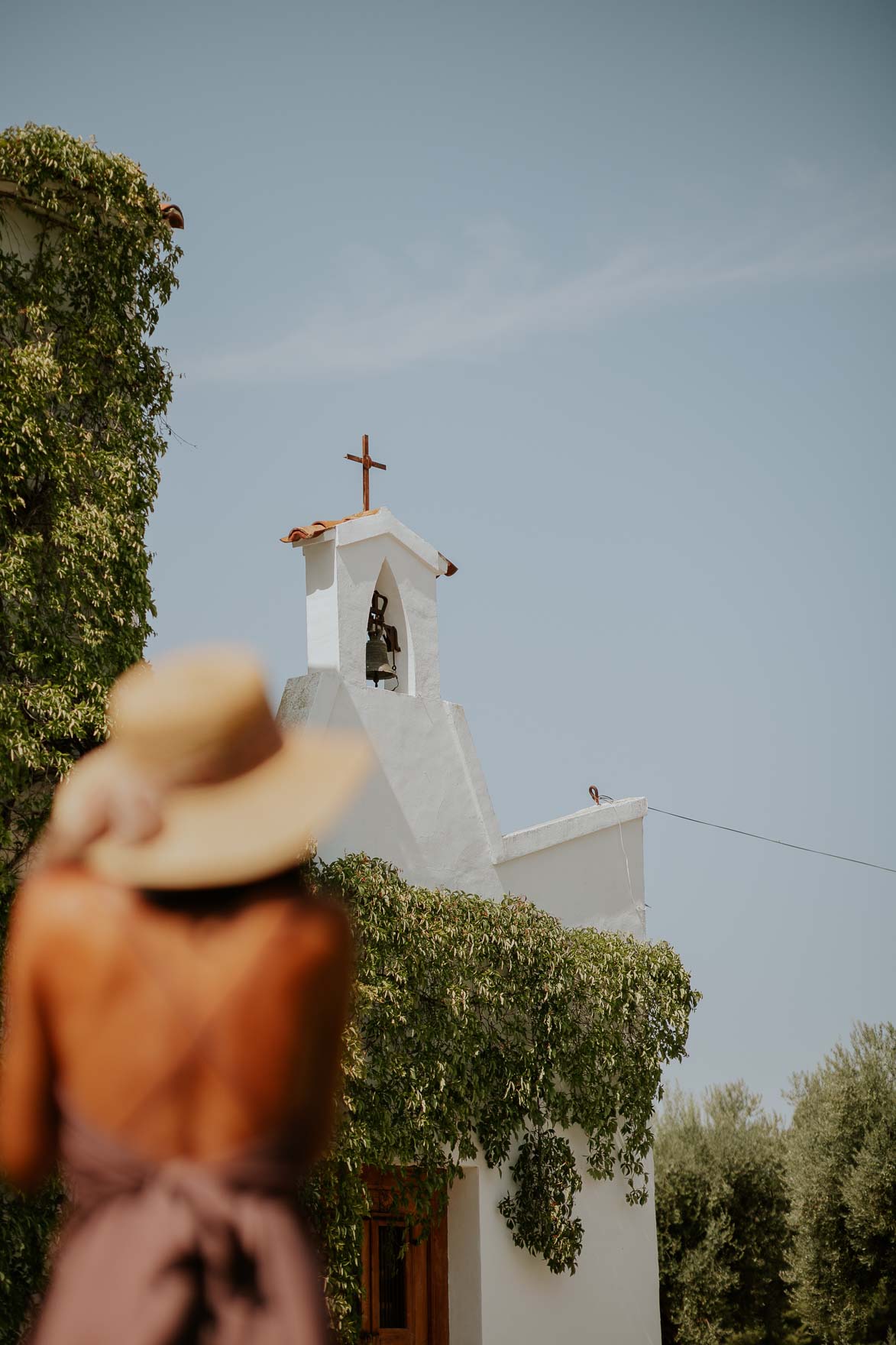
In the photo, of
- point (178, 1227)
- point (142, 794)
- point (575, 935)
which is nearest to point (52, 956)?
point (142, 794)

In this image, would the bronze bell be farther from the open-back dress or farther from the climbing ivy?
the open-back dress

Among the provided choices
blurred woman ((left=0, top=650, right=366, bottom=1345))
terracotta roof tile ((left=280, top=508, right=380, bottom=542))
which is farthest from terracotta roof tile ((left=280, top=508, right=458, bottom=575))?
blurred woman ((left=0, top=650, right=366, bottom=1345))

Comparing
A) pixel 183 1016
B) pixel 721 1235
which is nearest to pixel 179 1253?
pixel 183 1016

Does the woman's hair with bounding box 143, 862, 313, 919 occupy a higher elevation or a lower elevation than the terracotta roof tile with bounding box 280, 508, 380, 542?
lower

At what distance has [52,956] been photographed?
2307mm

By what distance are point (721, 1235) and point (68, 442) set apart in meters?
11.5

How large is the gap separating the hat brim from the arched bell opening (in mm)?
9158

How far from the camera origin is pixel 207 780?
92.2 inches

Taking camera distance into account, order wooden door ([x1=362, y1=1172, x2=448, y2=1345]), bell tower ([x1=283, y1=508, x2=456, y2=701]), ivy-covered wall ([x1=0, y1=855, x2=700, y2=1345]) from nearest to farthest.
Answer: ivy-covered wall ([x1=0, y1=855, x2=700, y2=1345])
wooden door ([x1=362, y1=1172, x2=448, y2=1345])
bell tower ([x1=283, y1=508, x2=456, y2=701])

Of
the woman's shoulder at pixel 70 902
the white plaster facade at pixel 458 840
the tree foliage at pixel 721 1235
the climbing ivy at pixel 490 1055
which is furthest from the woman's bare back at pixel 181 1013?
the tree foliage at pixel 721 1235

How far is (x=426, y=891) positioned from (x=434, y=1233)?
2969 millimetres

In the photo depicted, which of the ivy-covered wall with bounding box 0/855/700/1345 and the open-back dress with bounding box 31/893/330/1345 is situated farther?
→ the ivy-covered wall with bounding box 0/855/700/1345

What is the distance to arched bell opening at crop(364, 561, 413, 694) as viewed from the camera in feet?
38.3

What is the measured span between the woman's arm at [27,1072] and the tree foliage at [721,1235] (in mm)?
14062
